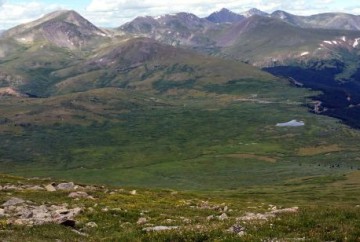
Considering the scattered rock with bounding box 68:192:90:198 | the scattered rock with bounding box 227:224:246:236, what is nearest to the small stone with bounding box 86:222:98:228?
the scattered rock with bounding box 227:224:246:236

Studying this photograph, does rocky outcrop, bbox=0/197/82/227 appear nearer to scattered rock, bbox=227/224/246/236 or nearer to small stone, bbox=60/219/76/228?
small stone, bbox=60/219/76/228

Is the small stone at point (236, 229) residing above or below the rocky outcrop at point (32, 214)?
above

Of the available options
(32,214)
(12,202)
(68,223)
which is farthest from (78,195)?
(68,223)

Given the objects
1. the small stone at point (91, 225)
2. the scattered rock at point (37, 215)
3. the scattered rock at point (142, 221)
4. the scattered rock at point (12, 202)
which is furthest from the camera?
the scattered rock at point (12, 202)

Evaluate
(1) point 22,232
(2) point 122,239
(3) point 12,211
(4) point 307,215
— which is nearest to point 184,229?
(2) point 122,239

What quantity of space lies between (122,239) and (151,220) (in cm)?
1078

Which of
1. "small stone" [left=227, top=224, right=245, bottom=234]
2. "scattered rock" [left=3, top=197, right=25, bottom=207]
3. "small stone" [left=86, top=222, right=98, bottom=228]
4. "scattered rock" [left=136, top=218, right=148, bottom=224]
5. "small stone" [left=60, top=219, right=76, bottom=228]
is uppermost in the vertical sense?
"small stone" [left=227, top=224, right=245, bottom=234]

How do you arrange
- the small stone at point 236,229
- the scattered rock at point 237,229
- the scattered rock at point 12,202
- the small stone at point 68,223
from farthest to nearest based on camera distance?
the scattered rock at point 12,202
the small stone at point 68,223
the small stone at point 236,229
the scattered rock at point 237,229

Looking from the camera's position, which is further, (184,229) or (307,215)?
(307,215)

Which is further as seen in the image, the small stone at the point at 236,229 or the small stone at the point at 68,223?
the small stone at the point at 68,223

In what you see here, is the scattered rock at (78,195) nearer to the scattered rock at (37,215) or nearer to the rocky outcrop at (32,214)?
the rocky outcrop at (32,214)

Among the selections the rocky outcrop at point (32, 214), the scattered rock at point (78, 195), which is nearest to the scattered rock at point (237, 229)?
the rocky outcrop at point (32, 214)

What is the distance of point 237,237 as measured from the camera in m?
23.3

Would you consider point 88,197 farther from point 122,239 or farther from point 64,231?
point 122,239
